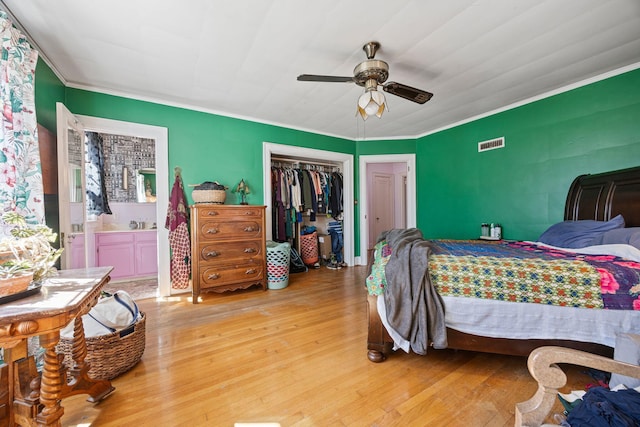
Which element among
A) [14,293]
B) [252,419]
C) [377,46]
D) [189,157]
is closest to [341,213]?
[189,157]

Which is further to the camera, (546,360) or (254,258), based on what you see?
(254,258)

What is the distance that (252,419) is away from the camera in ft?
3.93

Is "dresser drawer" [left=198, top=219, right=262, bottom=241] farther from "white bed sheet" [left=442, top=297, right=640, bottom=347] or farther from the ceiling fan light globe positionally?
"white bed sheet" [left=442, top=297, right=640, bottom=347]

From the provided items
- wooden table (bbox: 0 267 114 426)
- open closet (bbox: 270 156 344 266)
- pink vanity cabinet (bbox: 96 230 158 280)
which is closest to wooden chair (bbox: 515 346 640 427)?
wooden table (bbox: 0 267 114 426)

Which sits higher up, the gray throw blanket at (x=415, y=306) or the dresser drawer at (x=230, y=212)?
the dresser drawer at (x=230, y=212)

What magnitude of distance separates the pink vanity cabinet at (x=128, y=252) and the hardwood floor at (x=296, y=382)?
2025 mm

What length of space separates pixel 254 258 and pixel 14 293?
221cm

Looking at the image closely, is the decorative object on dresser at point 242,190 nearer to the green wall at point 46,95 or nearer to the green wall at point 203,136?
the green wall at point 203,136

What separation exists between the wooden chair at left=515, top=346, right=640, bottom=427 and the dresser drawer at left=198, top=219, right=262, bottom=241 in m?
2.73

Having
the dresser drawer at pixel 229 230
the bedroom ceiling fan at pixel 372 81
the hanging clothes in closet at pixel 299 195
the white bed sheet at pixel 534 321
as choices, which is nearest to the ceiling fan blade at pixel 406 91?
the bedroom ceiling fan at pixel 372 81

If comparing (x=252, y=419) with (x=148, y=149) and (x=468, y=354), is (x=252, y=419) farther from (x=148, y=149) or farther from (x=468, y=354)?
(x=148, y=149)

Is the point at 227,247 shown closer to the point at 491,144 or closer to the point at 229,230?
the point at 229,230

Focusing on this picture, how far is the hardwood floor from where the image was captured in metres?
1.21

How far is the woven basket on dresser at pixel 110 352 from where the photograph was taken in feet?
4.66
